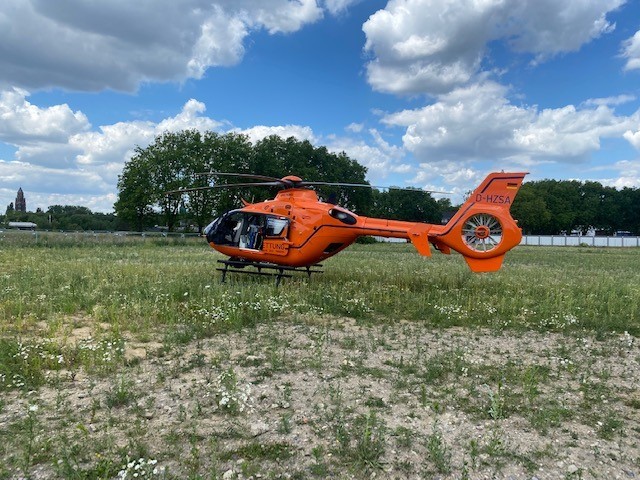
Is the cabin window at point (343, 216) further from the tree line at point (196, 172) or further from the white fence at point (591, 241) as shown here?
the white fence at point (591, 241)

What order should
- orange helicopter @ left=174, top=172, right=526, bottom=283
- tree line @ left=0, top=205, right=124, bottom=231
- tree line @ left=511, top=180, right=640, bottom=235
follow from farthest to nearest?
tree line @ left=0, top=205, right=124, bottom=231 → tree line @ left=511, top=180, right=640, bottom=235 → orange helicopter @ left=174, top=172, right=526, bottom=283

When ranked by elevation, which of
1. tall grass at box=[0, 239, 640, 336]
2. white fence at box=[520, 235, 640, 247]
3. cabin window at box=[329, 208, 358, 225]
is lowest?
tall grass at box=[0, 239, 640, 336]

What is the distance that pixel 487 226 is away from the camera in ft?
43.3

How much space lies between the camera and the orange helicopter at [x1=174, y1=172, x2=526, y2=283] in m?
13.1

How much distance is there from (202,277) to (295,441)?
460 inches

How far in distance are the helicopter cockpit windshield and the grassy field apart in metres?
3.27

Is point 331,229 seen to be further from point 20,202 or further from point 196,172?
point 20,202

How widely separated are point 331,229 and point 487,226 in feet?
15.2

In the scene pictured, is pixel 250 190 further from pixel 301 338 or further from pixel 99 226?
pixel 99 226

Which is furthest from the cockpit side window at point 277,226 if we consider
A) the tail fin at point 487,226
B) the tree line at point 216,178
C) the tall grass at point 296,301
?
the tree line at point 216,178

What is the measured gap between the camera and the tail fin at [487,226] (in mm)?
12961

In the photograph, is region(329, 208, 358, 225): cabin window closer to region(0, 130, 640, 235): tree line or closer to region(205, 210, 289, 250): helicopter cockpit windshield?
region(205, 210, 289, 250): helicopter cockpit windshield

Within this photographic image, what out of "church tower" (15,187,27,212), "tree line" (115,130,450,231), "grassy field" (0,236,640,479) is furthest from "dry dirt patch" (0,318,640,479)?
"church tower" (15,187,27,212)

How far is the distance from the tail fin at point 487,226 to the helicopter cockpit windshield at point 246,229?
16.1ft
